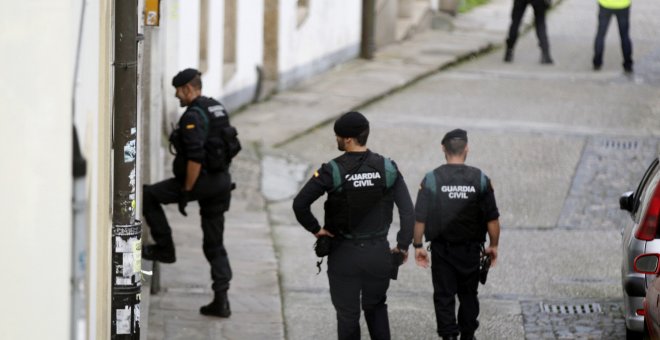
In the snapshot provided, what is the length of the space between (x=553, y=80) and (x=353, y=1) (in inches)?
148

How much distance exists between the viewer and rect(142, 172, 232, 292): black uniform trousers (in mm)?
10047

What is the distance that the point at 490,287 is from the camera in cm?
1133

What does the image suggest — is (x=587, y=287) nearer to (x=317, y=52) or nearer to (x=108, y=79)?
(x=108, y=79)

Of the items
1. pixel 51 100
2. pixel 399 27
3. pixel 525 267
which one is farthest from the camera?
pixel 399 27

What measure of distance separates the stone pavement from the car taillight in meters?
2.47

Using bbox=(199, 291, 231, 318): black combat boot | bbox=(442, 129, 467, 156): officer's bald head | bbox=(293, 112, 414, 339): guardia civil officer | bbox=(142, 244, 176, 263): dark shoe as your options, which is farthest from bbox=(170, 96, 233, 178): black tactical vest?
bbox=(442, 129, 467, 156): officer's bald head

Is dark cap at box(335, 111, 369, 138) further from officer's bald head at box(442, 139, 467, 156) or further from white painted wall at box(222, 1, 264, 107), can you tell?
white painted wall at box(222, 1, 264, 107)

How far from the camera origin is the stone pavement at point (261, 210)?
1032 centimetres

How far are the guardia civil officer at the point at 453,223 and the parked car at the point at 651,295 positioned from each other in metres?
0.94

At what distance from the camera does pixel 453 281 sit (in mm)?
9234

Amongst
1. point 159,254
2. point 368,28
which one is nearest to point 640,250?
point 159,254

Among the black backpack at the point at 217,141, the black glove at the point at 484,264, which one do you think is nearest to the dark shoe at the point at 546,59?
the black backpack at the point at 217,141

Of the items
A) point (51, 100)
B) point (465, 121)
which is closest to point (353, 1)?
point (465, 121)

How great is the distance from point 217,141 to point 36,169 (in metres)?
5.42
